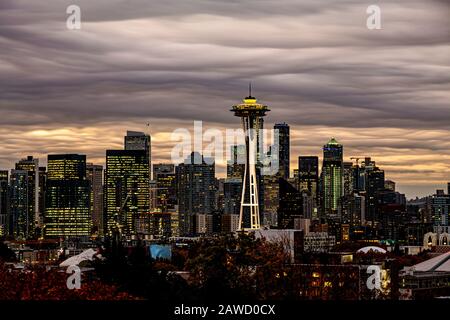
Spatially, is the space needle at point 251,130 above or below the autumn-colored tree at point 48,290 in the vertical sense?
above

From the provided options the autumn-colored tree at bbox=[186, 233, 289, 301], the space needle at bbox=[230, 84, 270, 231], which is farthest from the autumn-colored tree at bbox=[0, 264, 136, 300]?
the space needle at bbox=[230, 84, 270, 231]

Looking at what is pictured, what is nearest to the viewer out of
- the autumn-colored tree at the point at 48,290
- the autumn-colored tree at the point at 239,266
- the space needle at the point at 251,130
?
the autumn-colored tree at the point at 48,290

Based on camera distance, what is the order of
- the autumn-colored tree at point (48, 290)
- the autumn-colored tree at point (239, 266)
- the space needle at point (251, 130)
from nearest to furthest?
the autumn-colored tree at point (48, 290), the autumn-colored tree at point (239, 266), the space needle at point (251, 130)

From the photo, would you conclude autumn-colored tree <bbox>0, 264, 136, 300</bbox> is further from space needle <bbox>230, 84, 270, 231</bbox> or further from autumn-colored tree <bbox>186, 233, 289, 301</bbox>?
space needle <bbox>230, 84, 270, 231</bbox>

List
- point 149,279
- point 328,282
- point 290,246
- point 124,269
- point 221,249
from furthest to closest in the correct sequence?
point 290,246 → point 328,282 → point 221,249 → point 124,269 → point 149,279

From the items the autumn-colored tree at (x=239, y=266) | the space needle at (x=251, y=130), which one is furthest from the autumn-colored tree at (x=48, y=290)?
the space needle at (x=251, y=130)

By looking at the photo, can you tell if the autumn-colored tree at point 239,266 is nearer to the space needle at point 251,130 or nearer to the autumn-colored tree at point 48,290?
the autumn-colored tree at point 48,290
